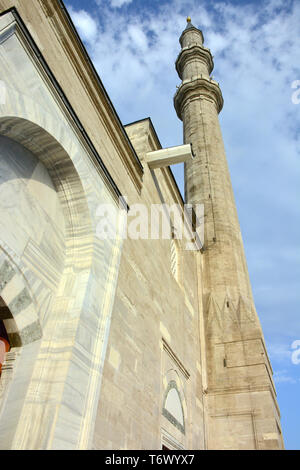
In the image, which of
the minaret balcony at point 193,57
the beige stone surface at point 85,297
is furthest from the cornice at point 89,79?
the minaret balcony at point 193,57

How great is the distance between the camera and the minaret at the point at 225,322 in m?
7.59

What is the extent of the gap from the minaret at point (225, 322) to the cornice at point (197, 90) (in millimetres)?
1580

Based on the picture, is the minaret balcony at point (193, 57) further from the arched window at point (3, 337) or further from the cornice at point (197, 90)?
the arched window at point (3, 337)

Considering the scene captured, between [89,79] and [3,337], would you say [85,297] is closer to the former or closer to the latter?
[3,337]

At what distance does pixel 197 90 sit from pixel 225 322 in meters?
12.5

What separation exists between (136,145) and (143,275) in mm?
3066

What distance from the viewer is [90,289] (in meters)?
4.01

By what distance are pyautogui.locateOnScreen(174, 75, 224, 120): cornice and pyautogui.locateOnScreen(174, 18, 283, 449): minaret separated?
158 cm

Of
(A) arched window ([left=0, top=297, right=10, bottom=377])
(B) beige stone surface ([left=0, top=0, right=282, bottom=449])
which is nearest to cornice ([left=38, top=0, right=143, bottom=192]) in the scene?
(B) beige stone surface ([left=0, top=0, right=282, bottom=449])

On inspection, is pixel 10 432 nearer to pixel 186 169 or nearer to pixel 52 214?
pixel 52 214

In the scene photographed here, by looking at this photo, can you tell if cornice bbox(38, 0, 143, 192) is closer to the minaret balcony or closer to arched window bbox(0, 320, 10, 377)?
arched window bbox(0, 320, 10, 377)

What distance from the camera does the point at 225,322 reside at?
30.6 feet

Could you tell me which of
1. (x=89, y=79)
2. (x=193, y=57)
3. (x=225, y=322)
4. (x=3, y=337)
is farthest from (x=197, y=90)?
(x=3, y=337)

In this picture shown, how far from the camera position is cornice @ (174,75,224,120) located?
1741 cm
